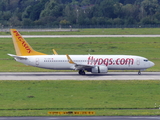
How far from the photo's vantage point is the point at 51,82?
160 ft

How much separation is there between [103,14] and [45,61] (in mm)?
136497

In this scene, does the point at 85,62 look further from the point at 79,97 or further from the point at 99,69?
the point at 79,97

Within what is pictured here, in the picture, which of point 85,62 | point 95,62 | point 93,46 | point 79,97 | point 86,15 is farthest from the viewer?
point 86,15

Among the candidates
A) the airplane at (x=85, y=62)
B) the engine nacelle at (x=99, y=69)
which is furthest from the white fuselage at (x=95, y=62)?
the engine nacelle at (x=99, y=69)

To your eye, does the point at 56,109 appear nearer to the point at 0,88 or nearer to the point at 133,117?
the point at 133,117

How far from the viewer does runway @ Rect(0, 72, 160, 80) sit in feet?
172

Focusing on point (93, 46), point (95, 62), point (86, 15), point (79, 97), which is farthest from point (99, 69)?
point (86, 15)

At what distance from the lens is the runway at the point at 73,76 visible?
172 ft

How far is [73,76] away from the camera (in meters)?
54.7

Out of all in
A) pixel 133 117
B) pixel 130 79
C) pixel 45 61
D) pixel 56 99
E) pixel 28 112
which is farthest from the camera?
pixel 45 61

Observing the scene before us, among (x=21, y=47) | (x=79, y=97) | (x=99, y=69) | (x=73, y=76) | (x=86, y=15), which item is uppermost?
(x=21, y=47)

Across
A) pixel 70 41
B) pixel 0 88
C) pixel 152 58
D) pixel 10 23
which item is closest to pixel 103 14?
pixel 10 23

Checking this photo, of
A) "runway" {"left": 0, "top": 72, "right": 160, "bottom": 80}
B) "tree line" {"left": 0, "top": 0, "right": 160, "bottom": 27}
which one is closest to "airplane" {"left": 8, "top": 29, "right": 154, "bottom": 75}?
"runway" {"left": 0, "top": 72, "right": 160, "bottom": 80}

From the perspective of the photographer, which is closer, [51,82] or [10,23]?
[51,82]
